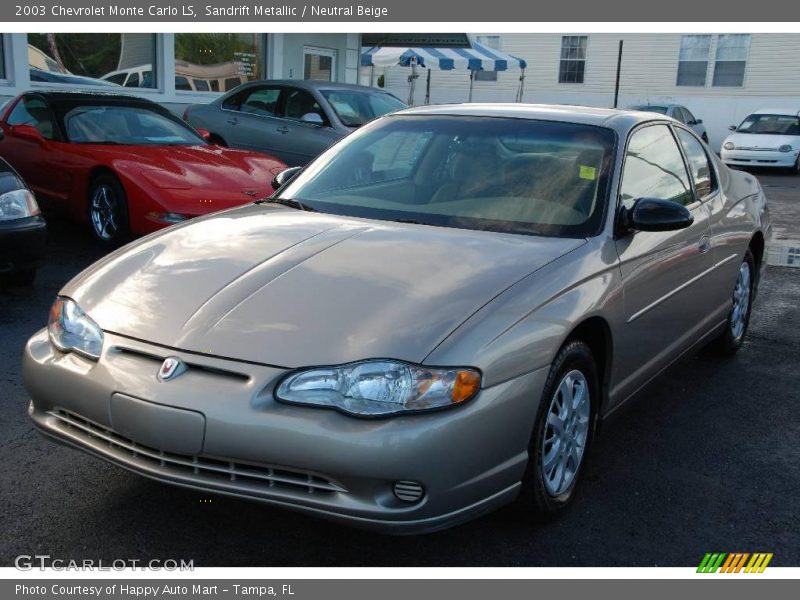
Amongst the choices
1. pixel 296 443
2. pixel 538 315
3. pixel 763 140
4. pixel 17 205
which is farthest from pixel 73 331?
pixel 763 140

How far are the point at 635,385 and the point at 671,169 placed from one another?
1257 millimetres

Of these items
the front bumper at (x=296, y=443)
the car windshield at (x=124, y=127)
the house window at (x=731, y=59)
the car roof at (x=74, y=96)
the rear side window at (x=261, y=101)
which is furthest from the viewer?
the house window at (x=731, y=59)

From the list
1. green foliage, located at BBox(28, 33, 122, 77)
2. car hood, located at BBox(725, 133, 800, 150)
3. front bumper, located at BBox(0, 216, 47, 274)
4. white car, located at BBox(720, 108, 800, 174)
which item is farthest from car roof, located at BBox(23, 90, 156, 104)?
car hood, located at BBox(725, 133, 800, 150)

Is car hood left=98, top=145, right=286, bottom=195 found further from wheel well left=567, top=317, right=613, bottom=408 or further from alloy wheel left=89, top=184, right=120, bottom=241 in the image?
wheel well left=567, top=317, right=613, bottom=408

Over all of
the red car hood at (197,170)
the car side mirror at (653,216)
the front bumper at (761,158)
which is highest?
the car side mirror at (653,216)

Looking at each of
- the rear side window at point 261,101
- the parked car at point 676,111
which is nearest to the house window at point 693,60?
the parked car at point 676,111

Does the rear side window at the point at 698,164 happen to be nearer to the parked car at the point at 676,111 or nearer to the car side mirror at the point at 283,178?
the car side mirror at the point at 283,178

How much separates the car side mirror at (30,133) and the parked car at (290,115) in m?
3.25

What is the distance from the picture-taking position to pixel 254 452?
268 cm

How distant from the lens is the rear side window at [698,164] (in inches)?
191

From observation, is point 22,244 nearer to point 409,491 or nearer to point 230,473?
point 230,473

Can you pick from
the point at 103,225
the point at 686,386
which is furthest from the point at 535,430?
the point at 103,225

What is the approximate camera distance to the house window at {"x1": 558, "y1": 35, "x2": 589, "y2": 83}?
1139 inches

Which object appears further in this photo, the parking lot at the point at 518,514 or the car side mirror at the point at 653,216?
the car side mirror at the point at 653,216
